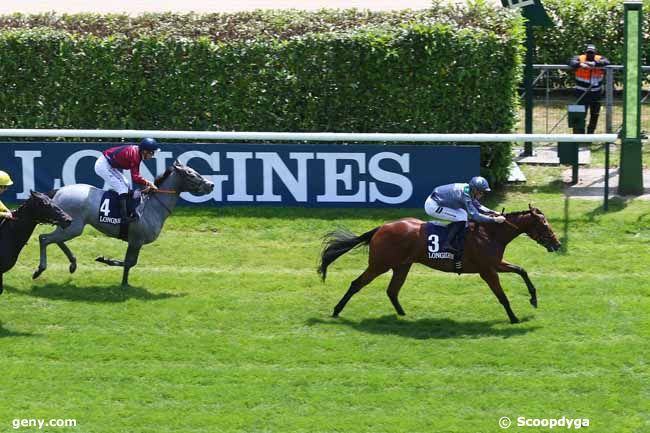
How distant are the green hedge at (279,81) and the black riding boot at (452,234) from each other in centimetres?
424

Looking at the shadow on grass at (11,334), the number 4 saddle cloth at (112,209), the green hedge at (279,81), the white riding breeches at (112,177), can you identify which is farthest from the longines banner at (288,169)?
the shadow on grass at (11,334)

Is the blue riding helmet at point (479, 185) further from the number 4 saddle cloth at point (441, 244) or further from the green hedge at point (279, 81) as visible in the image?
the green hedge at point (279, 81)

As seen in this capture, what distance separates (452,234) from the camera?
1404 cm

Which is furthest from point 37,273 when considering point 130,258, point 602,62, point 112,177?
point 602,62

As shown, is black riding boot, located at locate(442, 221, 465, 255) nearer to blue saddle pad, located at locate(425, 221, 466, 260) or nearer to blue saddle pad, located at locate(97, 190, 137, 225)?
blue saddle pad, located at locate(425, 221, 466, 260)

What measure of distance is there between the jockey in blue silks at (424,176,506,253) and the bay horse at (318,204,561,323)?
14cm

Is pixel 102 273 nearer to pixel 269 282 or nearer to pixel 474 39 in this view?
pixel 269 282

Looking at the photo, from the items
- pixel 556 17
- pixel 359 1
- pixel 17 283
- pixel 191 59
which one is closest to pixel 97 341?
pixel 17 283

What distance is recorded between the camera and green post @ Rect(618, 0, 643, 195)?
1770 cm

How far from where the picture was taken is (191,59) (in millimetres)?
18359

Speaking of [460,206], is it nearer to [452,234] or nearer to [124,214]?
[452,234]

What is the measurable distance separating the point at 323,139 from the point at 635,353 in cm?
564

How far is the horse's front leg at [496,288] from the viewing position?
13975mm

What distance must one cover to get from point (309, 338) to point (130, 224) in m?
2.77
